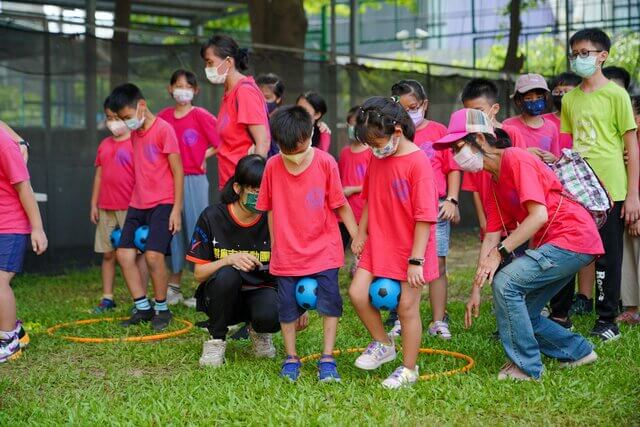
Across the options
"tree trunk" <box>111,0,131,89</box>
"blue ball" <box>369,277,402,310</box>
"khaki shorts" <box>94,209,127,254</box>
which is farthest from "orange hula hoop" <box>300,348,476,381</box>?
"tree trunk" <box>111,0,131,89</box>

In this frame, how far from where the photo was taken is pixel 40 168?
10.4 m

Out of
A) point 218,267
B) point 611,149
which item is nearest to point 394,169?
point 218,267

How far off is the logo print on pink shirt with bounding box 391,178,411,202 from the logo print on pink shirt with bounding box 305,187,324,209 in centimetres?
50

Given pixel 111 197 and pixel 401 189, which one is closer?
pixel 401 189

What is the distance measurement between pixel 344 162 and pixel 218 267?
266cm

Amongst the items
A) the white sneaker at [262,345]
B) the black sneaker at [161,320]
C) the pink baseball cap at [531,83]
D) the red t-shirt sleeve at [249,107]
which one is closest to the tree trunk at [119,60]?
the black sneaker at [161,320]

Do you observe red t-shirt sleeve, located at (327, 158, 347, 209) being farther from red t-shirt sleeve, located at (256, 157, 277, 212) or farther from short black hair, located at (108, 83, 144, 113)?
short black hair, located at (108, 83, 144, 113)

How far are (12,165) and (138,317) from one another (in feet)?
5.91

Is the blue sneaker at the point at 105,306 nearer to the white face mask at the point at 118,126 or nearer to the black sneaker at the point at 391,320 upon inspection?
the white face mask at the point at 118,126

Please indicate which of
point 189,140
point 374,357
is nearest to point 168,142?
point 189,140

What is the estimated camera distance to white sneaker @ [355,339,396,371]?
5.45 metres

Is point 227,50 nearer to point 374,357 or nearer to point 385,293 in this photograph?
point 385,293

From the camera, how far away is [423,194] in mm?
5191

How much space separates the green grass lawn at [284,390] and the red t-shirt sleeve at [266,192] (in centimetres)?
101
